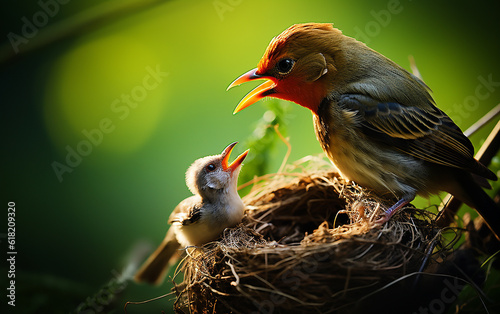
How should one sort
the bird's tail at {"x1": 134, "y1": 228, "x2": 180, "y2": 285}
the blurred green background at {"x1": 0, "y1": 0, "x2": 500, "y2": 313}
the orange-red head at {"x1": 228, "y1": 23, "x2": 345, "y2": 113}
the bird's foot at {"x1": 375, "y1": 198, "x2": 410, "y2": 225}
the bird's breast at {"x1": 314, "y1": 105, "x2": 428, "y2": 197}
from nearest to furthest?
1. the bird's foot at {"x1": 375, "y1": 198, "x2": 410, "y2": 225}
2. the bird's breast at {"x1": 314, "y1": 105, "x2": 428, "y2": 197}
3. the orange-red head at {"x1": 228, "y1": 23, "x2": 345, "y2": 113}
4. the bird's tail at {"x1": 134, "y1": 228, "x2": 180, "y2": 285}
5. the blurred green background at {"x1": 0, "y1": 0, "x2": 500, "y2": 313}

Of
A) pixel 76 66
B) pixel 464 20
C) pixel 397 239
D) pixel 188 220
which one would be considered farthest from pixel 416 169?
pixel 76 66

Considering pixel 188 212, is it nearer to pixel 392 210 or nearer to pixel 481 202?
pixel 392 210

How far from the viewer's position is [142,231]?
12.3 ft

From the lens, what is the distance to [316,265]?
2.03 meters

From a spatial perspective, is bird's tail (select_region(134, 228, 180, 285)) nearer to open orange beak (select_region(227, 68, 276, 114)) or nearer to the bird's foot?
open orange beak (select_region(227, 68, 276, 114))

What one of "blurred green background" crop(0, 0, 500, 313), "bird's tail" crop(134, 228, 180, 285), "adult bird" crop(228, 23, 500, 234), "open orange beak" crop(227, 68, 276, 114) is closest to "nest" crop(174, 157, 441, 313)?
"adult bird" crop(228, 23, 500, 234)

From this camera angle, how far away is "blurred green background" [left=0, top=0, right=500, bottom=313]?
351cm

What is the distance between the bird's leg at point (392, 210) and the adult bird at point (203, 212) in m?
1.02

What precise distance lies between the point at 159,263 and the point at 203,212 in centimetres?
73

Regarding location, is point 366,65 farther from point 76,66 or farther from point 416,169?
point 76,66

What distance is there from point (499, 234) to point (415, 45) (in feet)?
6.28

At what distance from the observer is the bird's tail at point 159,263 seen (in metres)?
3.12

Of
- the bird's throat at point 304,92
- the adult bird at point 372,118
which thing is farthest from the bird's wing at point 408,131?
the bird's throat at point 304,92

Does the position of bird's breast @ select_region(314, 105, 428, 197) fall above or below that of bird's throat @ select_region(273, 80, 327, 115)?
below
